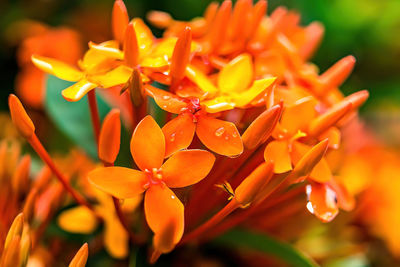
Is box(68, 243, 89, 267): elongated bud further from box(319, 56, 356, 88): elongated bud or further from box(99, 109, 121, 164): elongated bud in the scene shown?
box(319, 56, 356, 88): elongated bud

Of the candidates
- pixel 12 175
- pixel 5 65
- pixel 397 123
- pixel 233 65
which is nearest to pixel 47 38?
pixel 5 65

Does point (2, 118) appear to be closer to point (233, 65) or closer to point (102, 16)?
point (102, 16)

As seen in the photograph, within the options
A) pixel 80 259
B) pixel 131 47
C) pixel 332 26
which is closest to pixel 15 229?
pixel 80 259

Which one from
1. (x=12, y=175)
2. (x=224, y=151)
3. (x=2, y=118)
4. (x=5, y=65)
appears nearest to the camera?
(x=224, y=151)

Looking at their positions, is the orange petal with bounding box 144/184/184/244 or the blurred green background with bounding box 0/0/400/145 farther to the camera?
the blurred green background with bounding box 0/0/400/145

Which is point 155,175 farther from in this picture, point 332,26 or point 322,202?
point 332,26

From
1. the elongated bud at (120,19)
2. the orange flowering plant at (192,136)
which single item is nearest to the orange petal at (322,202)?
the orange flowering plant at (192,136)

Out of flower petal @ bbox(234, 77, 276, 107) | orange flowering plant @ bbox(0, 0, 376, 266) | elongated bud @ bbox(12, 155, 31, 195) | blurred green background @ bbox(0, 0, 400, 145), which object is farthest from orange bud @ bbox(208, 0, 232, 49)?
blurred green background @ bbox(0, 0, 400, 145)
